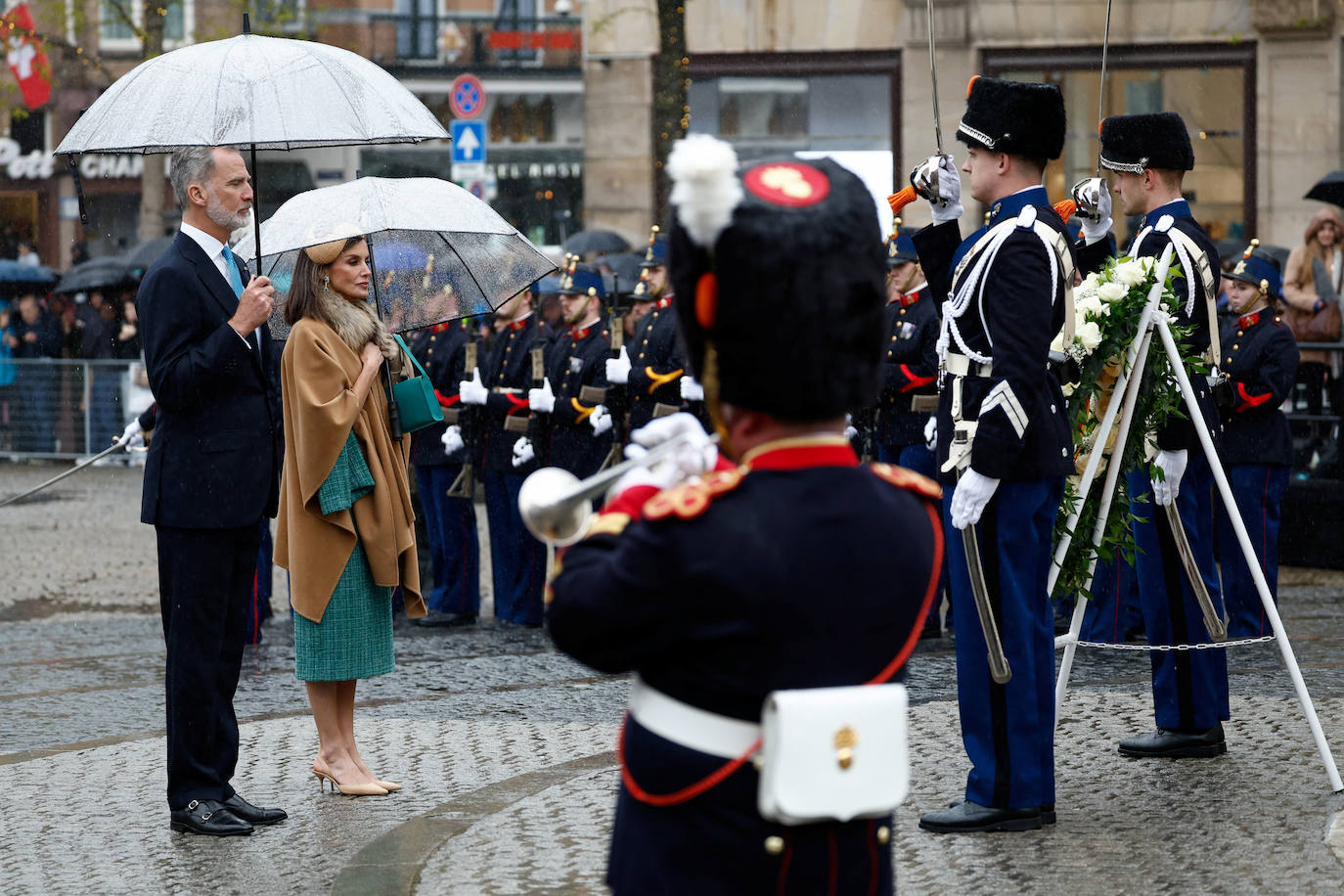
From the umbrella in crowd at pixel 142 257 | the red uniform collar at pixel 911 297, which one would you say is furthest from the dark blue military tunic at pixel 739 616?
the umbrella in crowd at pixel 142 257

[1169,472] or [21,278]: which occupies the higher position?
[21,278]

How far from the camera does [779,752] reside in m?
2.89

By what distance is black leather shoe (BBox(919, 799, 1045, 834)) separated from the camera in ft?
18.8

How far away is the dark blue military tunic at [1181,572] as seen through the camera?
6.85 metres

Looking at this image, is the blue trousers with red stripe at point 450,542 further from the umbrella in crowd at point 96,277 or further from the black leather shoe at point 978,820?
the umbrella in crowd at point 96,277

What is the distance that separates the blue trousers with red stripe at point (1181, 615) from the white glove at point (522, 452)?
468cm

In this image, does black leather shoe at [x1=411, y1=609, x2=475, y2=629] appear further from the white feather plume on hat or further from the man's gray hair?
the white feather plume on hat

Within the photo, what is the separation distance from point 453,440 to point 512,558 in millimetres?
756

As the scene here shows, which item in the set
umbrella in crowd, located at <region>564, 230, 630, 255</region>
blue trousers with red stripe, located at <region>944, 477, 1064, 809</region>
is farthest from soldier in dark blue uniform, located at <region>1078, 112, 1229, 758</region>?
umbrella in crowd, located at <region>564, 230, 630, 255</region>

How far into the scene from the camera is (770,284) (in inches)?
117

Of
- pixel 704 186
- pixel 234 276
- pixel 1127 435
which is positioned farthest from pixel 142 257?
pixel 704 186

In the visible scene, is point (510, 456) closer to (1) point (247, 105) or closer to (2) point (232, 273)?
(2) point (232, 273)

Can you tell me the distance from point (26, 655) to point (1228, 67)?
16.4 metres

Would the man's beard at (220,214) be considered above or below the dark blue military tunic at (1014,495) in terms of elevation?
above
